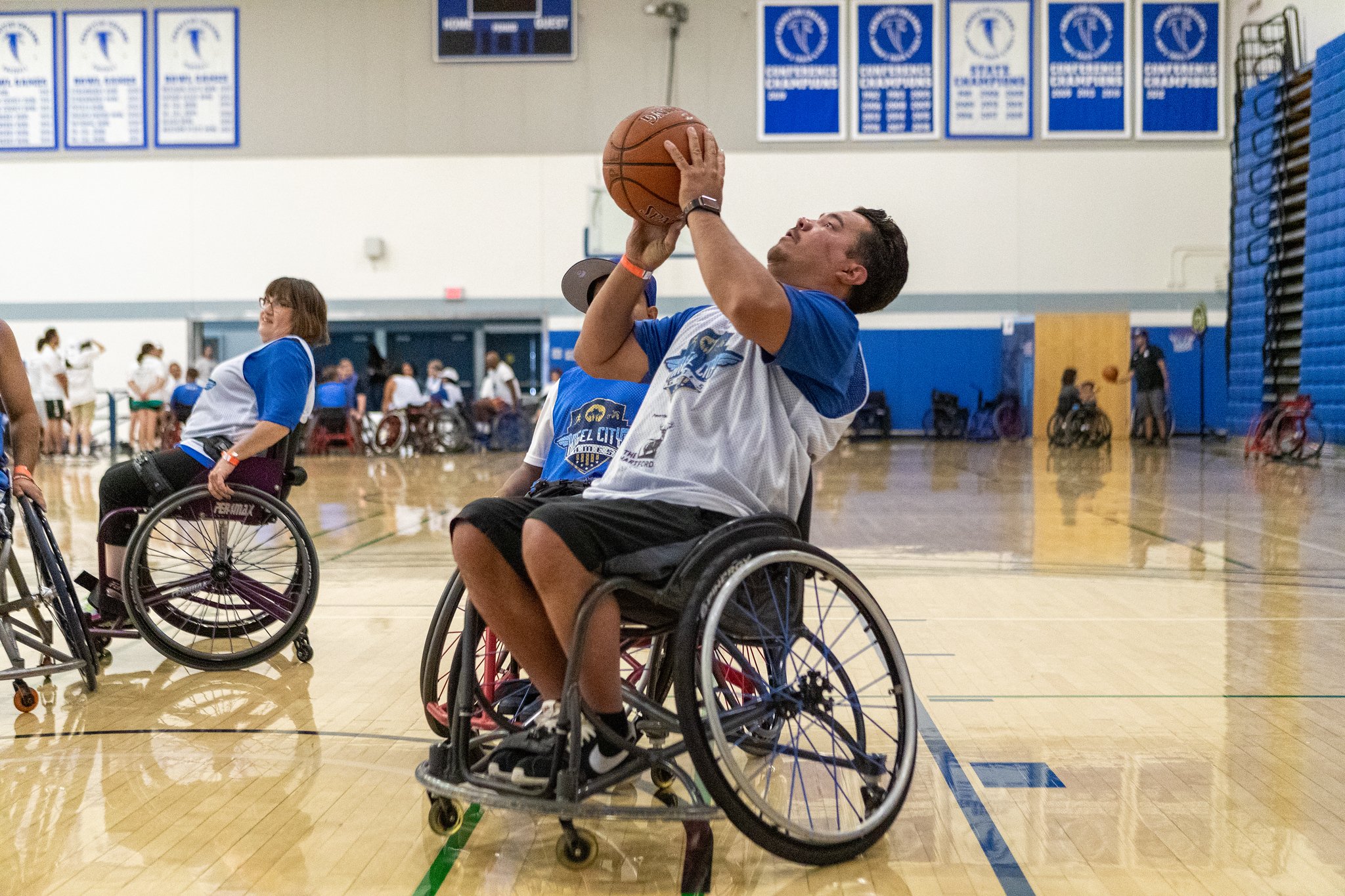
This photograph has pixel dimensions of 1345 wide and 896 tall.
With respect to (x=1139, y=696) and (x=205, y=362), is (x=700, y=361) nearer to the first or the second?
(x=1139, y=696)

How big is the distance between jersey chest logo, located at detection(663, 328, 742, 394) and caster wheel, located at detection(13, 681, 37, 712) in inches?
73.3

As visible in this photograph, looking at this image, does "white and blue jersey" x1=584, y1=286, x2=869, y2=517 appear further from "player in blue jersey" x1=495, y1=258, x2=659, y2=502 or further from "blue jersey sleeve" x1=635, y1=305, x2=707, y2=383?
"player in blue jersey" x1=495, y1=258, x2=659, y2=502

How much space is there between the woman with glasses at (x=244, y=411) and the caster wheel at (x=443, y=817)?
1599mm

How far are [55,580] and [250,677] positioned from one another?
1.98 ft

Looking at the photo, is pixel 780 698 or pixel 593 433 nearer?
pixel 780 698

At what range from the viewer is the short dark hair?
2.17 metres

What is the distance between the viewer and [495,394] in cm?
1541

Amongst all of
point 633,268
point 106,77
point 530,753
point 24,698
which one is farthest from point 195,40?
point 530,753

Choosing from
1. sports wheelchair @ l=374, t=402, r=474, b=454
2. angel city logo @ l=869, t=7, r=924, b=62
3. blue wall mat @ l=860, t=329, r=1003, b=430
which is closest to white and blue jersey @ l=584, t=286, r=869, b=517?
sports wheelchair @ l=374, t=402, r=474, b=454

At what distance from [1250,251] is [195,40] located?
13.9 meters

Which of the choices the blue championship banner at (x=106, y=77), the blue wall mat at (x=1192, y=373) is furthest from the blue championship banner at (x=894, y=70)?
the blue championship banner at (x=106, y=77)

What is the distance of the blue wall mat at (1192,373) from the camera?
1684 centimetres

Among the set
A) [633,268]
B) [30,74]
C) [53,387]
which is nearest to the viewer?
[633,268]

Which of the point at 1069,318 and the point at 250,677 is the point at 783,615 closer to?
the point at 250,677
